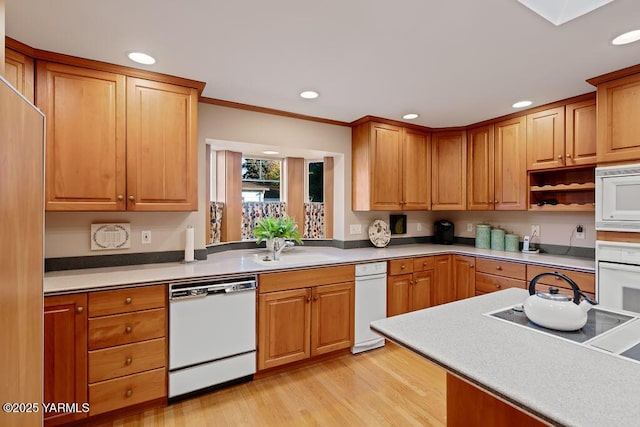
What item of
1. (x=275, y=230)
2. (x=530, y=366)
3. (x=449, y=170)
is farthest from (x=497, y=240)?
(x=530, y=366)

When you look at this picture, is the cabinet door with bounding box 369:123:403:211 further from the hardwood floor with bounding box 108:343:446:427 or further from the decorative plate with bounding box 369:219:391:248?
the hardwood floor with bounding box 108:343:446:427

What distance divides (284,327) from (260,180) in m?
1.70

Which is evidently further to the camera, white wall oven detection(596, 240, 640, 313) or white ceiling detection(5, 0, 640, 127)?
white wall oven detection(596, 240, 640, 313)

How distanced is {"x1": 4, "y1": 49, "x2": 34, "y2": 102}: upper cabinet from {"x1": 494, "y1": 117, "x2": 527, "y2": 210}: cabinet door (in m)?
3.89

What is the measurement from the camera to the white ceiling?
1.51 m

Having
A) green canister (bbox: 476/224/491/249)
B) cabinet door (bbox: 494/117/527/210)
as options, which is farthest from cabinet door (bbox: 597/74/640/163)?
green canister (bbox: 476/224/491/249)

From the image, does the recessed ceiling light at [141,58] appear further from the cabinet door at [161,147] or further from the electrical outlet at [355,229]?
the electrical outlet at [355,229]

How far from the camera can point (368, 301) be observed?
2.89 meters

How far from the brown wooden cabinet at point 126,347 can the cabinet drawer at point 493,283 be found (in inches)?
112

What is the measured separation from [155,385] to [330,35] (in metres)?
2.38

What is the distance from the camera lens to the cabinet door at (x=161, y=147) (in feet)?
7.08

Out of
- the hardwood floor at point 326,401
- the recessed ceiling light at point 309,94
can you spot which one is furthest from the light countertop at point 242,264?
the recessed ceiling light at point 309,94

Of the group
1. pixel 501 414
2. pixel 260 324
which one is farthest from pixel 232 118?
pixel 501 414

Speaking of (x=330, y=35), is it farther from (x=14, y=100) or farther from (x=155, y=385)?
(x=155, y=385)
